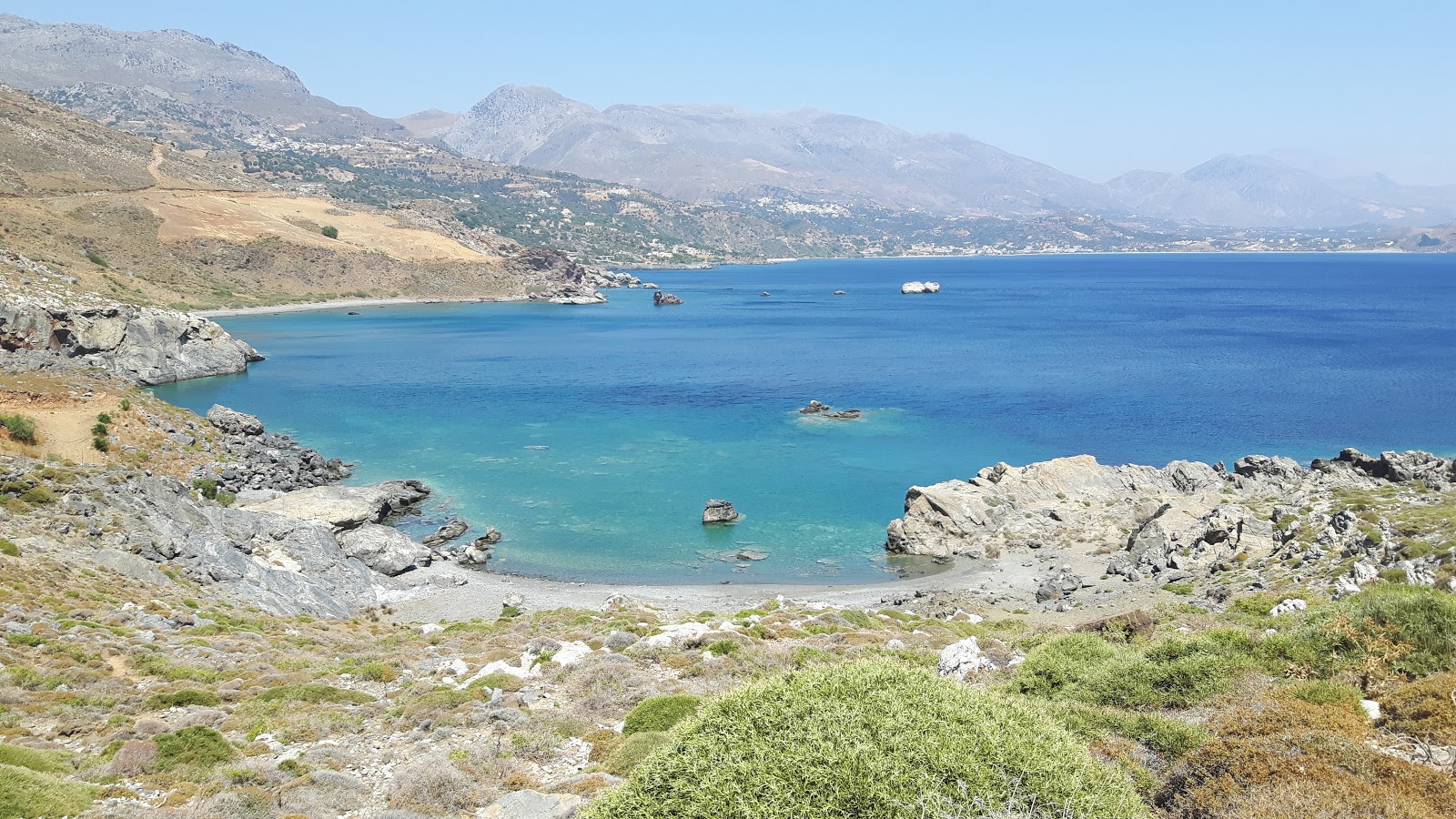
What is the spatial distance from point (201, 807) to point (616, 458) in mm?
48969

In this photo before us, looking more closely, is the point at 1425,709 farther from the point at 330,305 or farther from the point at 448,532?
the point at 330,305

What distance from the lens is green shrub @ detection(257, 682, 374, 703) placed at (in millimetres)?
17734

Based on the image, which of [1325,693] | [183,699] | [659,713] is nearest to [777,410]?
[659,713]

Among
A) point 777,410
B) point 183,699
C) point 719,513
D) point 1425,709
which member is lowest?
point 719,513

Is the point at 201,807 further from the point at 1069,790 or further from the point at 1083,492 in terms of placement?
the point at 1083,492

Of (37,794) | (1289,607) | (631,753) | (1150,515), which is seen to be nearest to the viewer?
(37,794)

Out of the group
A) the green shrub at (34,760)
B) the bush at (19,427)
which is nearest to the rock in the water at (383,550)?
the bush at (19,427)

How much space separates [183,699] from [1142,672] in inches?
736

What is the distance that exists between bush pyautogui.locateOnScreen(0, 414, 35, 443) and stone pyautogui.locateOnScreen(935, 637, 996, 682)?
45.6 meters

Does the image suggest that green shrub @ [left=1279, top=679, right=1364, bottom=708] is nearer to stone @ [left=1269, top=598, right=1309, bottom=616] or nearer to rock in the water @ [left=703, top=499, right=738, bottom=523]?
stone @ [left=1269, top=598, right=1309, bottom=616]

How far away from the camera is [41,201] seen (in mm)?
131875

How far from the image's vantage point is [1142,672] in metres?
14.1

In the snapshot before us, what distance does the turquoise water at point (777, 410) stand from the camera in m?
48.2

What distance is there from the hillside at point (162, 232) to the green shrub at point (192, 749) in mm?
107078
